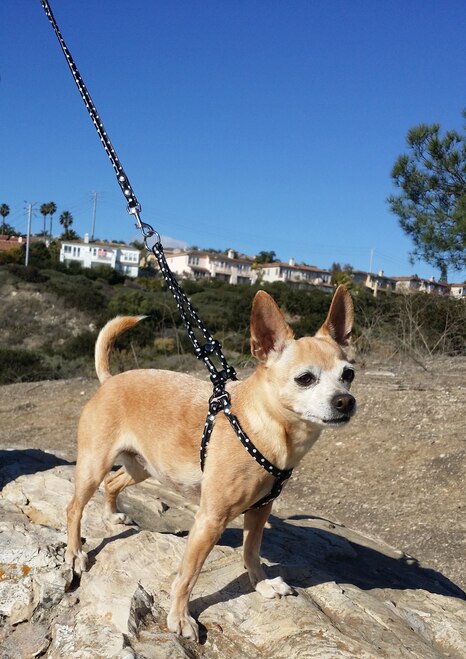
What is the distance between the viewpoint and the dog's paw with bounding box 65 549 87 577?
13.3 ft

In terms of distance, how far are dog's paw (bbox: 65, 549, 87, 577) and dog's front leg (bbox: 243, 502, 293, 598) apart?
3.27 ft

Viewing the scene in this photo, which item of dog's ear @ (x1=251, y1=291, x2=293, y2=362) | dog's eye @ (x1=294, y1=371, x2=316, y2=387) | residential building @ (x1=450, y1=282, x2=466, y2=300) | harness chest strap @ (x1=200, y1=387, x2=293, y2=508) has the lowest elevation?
harness chest strap @ (x1=200, y1=387, x2=293, y2=508)

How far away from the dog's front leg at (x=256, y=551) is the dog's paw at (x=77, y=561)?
998 mm

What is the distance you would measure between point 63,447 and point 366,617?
721 cm

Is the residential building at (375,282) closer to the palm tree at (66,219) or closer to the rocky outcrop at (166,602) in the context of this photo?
the rocky outcrop at (166,602)

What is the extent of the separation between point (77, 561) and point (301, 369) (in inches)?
78.4

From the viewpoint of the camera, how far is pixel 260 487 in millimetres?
3389

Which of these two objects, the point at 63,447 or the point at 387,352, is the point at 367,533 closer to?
the point at 63,447

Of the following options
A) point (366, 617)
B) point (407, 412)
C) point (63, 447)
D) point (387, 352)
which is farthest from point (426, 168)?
point (366, 617)

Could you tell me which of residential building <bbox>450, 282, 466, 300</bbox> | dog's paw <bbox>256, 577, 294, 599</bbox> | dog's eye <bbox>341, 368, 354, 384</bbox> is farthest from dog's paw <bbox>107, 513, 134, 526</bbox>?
residential building <bbox>450, 282, 466, 300</bbox>

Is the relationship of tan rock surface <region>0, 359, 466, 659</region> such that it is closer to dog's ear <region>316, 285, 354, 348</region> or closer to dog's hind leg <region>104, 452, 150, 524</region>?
dog's hind leg <region>104, 452, 150, 524</region>

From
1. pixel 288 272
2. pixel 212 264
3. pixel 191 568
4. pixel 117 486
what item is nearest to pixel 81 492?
pixel 117 486

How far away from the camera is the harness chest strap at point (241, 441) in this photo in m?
3.32

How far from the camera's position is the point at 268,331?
3.36m
